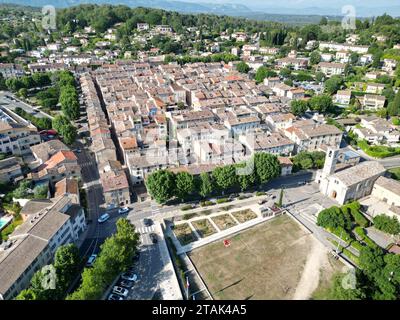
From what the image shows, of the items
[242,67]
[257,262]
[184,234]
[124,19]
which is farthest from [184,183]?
[124,19]

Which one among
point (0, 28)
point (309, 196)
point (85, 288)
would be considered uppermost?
point (0, 28)

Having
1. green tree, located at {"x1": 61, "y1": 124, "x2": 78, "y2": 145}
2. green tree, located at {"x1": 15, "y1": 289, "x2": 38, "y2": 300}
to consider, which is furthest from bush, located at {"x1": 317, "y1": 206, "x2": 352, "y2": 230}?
green tree, located at {"x1": 61, "y1": 124, "x2": 78, "y2": 145}

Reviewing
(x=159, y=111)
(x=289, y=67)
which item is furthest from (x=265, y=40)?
(x=159, y=111)

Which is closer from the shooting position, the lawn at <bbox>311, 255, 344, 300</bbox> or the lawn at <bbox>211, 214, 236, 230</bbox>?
the lawn at <bbox>311, 255, 344, 300</bbox>

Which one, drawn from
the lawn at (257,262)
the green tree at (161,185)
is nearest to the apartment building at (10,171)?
the green tree at (161,185)

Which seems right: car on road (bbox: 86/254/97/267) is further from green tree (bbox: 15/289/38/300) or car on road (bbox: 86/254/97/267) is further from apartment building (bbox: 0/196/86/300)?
green tree (bbox: 15/289/38/300)

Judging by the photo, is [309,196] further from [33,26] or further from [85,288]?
[33,26]
